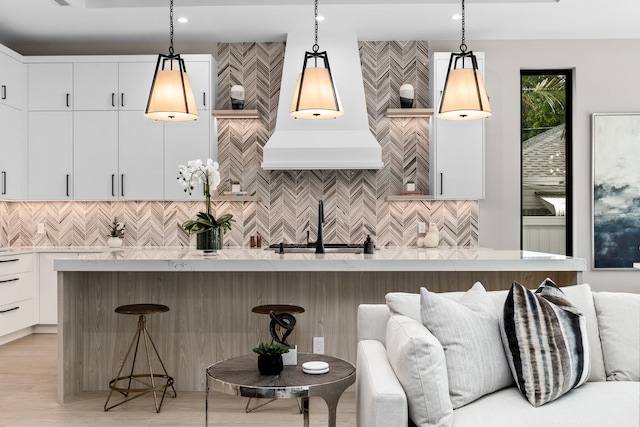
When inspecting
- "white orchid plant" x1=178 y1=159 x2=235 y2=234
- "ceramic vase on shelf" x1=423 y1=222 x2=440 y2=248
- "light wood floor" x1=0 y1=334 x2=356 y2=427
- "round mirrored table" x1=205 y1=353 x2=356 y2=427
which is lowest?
"light wood floor" x1=0 y1=334 x2=356 y2=427

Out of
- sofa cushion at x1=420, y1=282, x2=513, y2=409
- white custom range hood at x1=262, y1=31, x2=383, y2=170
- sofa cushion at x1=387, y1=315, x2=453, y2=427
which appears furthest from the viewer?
white custom range hood at x1=262, y1=31, x2=383, y2=170

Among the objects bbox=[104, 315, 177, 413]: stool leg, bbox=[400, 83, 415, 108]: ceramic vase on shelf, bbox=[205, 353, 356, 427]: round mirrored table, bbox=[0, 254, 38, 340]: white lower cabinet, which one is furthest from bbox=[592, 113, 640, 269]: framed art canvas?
bbox=[0, 254, 38, 340]: white lower cabinet

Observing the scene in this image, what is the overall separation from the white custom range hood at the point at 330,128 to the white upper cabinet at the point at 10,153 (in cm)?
232

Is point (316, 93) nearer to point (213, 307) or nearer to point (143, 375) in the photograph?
point (213, 307)

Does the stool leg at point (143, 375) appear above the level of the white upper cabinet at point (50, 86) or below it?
below

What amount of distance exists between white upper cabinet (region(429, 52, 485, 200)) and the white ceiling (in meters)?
0.50

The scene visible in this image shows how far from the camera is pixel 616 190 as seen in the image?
591 centimetres

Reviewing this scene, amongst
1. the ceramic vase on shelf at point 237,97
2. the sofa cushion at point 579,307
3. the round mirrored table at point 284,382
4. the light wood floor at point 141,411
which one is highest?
the ceramic vase on shelf at point 237,97

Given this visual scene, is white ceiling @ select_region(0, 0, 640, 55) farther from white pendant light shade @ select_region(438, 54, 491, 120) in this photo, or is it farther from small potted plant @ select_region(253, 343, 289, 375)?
small potted plant @ select_region(253, 343, 289, 375)

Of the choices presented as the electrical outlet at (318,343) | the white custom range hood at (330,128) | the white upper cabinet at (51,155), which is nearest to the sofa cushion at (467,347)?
the electrical outlet at (318,343)

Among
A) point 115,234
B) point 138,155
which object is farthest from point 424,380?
point 115,234

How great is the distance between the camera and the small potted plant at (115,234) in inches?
231

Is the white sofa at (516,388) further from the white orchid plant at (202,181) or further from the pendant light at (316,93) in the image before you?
the white orchid plant at (202,181)

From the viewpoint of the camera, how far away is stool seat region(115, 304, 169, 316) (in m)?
3.48
